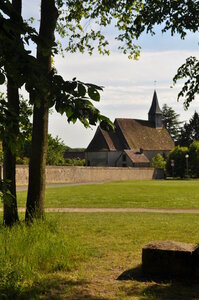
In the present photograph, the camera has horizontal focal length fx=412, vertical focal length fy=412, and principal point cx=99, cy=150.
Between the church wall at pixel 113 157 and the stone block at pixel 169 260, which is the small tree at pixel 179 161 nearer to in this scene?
the church wall at pixel 113 157

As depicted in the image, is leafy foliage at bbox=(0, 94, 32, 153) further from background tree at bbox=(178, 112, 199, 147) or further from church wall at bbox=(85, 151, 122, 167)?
background tree at bbox=(178, 112, 199, 147)

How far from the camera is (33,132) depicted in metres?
8.42

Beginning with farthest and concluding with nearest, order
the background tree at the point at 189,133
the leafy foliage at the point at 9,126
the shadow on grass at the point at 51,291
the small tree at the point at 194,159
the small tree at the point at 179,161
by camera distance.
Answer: the background tree at the point at 189,133, the small tree at the point at 179,161, the small tree at the point at 194,159, the shadow on grass at the point at 51,291, the leafy foliage at the point at 9,126

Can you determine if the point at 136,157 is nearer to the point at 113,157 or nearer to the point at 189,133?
the point at 113,157

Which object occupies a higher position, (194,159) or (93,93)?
(194,159)

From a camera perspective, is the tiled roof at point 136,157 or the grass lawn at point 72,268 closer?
the grass lawn at point 72,268

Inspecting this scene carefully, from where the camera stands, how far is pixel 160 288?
5.11m

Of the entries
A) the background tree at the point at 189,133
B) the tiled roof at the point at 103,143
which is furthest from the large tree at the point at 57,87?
the background tree at the point at 189,133

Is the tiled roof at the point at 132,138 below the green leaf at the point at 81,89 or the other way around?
the other way around

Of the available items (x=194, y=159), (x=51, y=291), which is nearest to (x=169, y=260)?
(x=51, y=291)

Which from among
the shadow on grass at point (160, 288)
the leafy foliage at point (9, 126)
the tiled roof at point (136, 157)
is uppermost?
the tiled roof at point (136, 157)

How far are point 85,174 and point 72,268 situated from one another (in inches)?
1589

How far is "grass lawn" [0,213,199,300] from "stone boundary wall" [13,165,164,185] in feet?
91.3

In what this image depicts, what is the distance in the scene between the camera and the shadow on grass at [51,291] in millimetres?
4711
